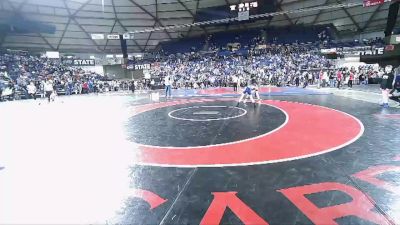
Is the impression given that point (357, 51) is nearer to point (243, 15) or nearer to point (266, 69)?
point (266, 69)

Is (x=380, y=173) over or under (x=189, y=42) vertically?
under

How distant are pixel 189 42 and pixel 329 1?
67.9 feet

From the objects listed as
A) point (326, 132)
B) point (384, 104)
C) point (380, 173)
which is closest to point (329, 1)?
point (384, 104)

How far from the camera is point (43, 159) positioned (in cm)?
541

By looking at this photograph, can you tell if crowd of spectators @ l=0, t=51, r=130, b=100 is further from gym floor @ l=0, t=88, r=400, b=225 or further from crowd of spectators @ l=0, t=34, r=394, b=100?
gym floor @ l=0, t=88, r=400, b=225

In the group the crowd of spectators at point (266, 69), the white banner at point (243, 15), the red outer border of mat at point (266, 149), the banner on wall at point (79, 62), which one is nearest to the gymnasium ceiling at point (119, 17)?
the banner on wall at point (79, 62)

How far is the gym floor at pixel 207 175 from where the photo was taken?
311 centimetres

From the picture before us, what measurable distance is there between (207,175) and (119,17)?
35.3 meters

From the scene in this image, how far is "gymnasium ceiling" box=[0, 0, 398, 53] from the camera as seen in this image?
1222 inches

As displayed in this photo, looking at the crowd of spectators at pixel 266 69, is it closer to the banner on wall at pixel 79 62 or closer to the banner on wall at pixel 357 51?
the banner on wall at pixel 357 51

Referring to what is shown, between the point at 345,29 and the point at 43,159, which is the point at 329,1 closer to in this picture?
the point at 345,29

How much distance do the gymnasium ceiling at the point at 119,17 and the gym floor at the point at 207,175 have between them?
91.6 ft

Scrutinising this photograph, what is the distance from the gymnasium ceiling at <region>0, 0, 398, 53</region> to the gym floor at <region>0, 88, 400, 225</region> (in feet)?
91.6

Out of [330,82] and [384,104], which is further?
[330,82]
